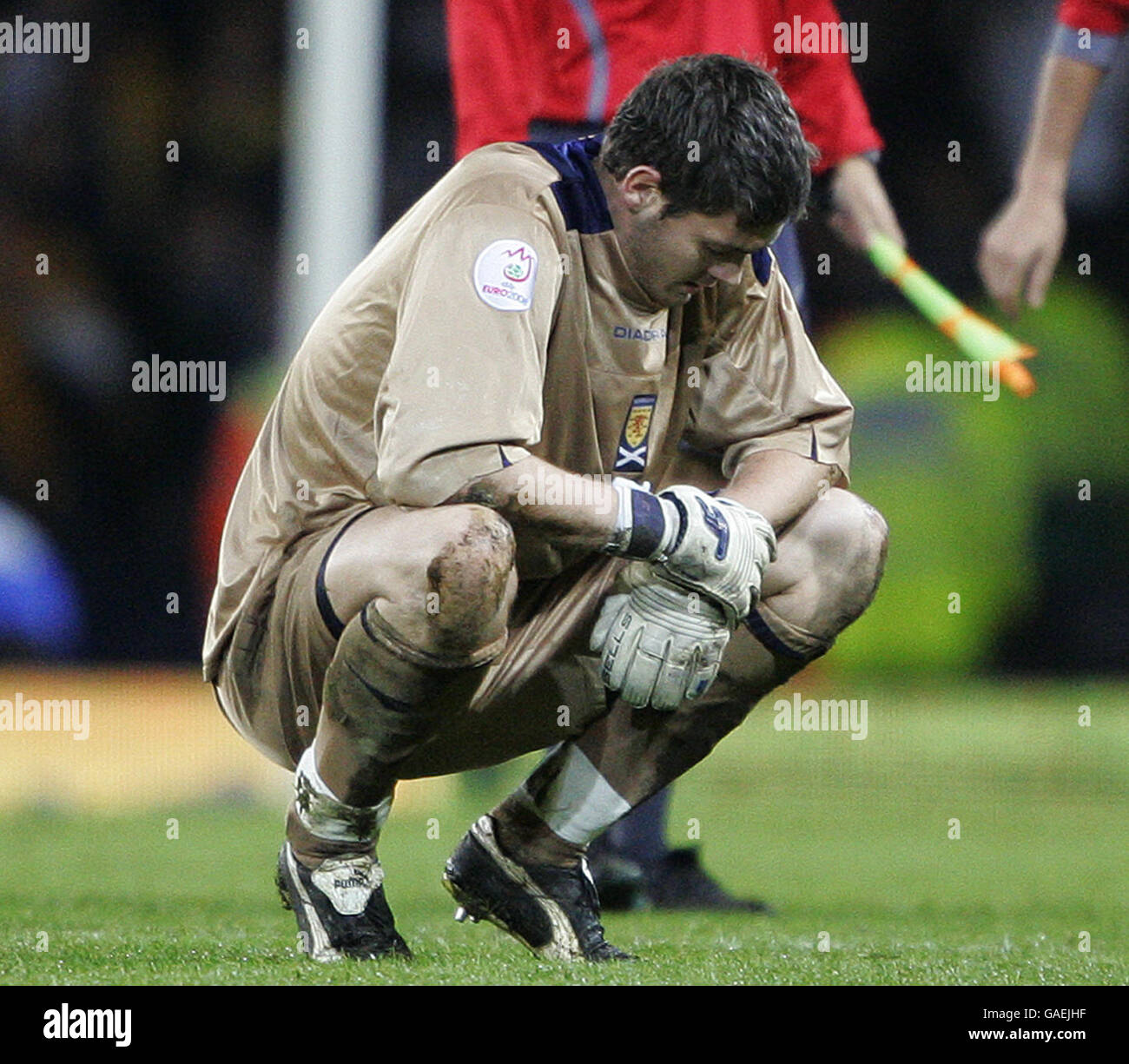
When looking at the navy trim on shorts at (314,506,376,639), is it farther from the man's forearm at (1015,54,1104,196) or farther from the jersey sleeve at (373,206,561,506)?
the man's forearm at (1015,54,1104,196)

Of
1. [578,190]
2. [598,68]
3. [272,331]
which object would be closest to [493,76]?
[598,68]

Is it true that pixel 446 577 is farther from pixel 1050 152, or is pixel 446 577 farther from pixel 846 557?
pixel 1050 152

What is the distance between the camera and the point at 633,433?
7.23 feet

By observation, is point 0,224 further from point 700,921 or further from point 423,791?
point 700,921

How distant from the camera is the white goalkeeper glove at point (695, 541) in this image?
6.37 ft

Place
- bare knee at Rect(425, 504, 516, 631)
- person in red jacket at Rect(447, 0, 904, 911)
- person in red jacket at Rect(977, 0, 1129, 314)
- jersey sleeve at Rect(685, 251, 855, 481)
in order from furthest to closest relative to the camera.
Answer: person in red jacket at Rect(977, 0, 1129, 314) < person in red jacket at Rect(447, 0, 904, 911) < jersey sleeve at Rect(685, 251, 855, 481) < bare knee at Rect(425, 504, 516, 631)

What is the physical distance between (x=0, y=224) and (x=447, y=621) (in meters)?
3.86

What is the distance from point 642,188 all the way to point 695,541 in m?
0.43

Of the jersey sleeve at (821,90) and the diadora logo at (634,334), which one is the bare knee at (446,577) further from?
the jersey sleeve at (821,90)

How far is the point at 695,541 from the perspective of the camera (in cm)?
195

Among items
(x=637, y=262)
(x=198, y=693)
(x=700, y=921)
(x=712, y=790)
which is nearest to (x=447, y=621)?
(x=637, y=262)

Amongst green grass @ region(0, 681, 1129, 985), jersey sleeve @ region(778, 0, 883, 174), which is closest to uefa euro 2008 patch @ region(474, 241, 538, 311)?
green grass @ region(0, 681, 1129, 985)

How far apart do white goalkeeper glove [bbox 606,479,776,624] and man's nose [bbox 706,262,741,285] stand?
0.26 meters

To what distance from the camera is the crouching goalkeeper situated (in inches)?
75.7
